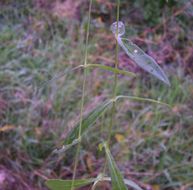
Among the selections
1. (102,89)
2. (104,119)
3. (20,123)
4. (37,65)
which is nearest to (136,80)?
(102,89)

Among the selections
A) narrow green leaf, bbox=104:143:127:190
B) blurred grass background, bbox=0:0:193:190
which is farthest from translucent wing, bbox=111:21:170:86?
blurred grass background, bbox=0:0:193:190

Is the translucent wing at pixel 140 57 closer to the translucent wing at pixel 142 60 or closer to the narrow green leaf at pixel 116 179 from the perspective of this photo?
the translucent wing at pixel 142 60

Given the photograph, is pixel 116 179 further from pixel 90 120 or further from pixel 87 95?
pixel 87 95

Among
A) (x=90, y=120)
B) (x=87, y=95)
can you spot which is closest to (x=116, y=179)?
(x=90, y=120)

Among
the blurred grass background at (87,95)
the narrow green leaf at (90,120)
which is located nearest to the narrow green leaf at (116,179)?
the narrow green leaf at (90,120)

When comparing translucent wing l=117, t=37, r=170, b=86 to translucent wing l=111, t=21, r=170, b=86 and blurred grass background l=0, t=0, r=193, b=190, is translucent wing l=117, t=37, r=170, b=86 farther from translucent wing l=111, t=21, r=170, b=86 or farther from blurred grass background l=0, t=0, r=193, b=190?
blurred grass background l=0, t=0, r=193, b=190

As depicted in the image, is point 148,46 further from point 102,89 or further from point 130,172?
point 130,172
